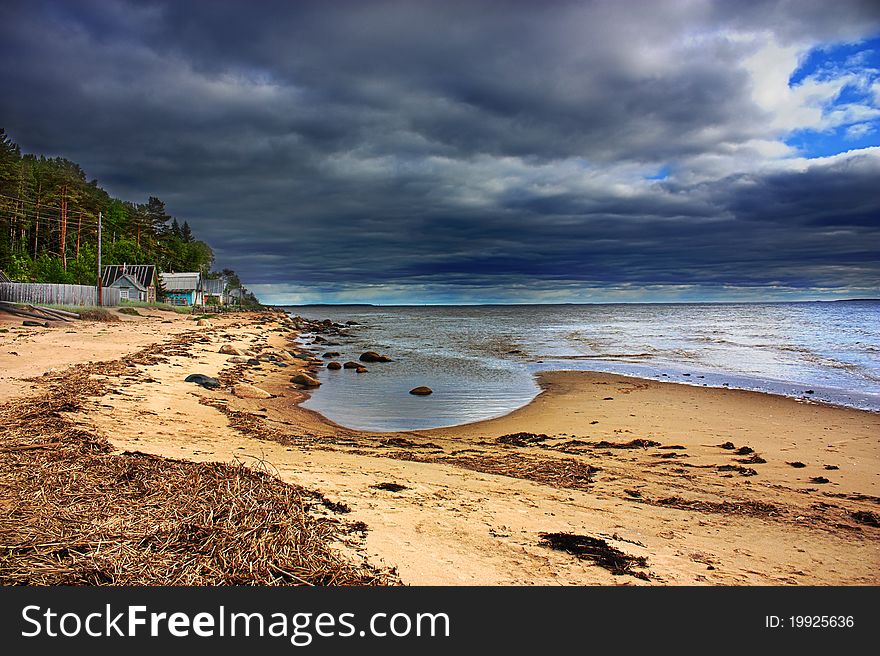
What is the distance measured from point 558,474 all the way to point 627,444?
335 cm

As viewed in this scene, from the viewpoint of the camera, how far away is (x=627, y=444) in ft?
34.9

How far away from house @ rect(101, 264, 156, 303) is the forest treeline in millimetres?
2921

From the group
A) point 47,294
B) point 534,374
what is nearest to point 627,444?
point 534,374

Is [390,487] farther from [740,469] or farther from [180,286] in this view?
[180,286]

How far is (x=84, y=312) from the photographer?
36531 mm

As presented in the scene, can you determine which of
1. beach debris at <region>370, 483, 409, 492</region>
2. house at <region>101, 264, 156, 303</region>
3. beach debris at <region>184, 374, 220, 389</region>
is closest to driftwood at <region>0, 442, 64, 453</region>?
beach debris at <region>370, 483, 409, 492</region>

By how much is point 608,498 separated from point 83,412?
8481 mm

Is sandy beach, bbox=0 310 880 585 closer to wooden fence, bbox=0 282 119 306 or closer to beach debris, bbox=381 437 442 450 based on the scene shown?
beach debris, bbox=381 437 442 450

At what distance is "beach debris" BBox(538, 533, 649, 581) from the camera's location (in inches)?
169

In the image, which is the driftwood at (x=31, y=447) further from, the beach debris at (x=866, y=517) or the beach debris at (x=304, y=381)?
the beach debris at (x=304, y=381)

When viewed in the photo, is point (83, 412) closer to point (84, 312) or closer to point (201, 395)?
point (201, 395)

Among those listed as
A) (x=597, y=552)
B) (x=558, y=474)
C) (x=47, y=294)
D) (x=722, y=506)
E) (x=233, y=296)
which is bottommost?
(x=558, y=474)

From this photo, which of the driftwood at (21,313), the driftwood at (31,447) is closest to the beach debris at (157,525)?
the driftwood at (31,447)

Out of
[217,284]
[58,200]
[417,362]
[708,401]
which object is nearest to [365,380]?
[417,362]
